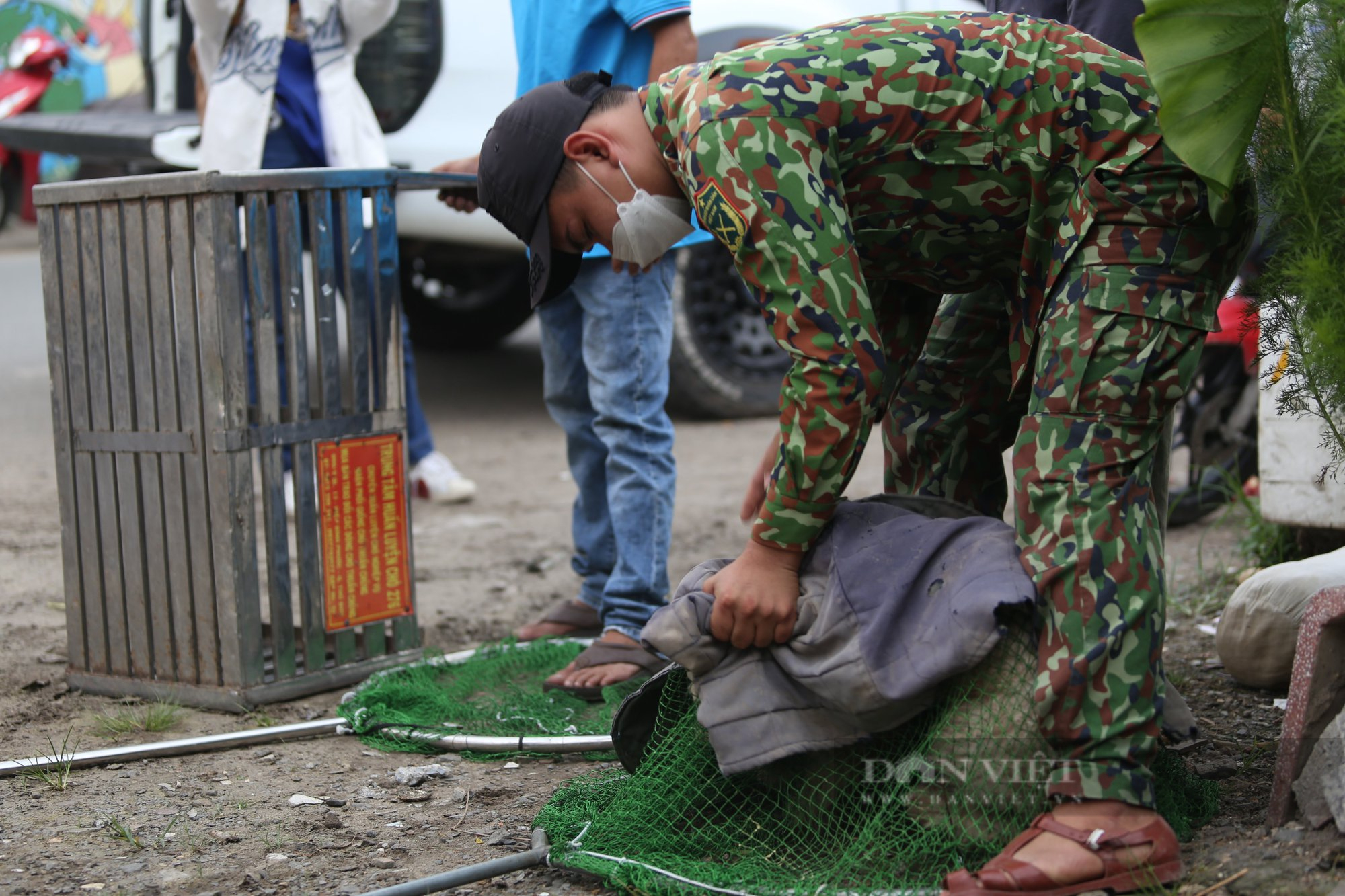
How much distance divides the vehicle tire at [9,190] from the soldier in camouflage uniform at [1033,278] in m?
15.0

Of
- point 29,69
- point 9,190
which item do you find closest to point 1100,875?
point 29,69

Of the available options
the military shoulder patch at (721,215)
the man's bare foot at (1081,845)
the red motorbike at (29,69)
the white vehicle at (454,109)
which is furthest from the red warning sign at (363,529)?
the red motorbike at (29,69)

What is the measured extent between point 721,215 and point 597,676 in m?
1.32

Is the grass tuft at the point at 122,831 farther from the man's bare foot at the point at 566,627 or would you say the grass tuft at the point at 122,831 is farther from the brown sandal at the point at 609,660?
the man's bare foot at the point at 566,627

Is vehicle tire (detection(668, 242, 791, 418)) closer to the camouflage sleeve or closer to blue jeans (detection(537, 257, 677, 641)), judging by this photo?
blue jeans (detection(537, 257, 677, 641))

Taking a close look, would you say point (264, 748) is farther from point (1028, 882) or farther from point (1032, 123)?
point (1032, 123)

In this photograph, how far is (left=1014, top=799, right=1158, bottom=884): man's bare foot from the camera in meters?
1.83

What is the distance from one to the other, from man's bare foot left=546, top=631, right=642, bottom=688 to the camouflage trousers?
46.2 inches

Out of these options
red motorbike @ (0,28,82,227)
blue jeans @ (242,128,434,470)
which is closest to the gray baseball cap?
blue jeans @ (242,128,434,470)

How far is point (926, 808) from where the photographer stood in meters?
2.02

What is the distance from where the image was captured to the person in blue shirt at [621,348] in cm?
300

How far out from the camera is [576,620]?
3.45 meters

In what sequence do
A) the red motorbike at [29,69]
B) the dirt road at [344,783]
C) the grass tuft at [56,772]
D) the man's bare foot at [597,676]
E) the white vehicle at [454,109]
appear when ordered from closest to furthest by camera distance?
the dirt road at [344,783]
the grass tuft at [56,772]
the man's bare foot at [597,676]
the white vehicle at [454,109]
the red motorbike at [29,69]

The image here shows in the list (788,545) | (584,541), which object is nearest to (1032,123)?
(788,545)
